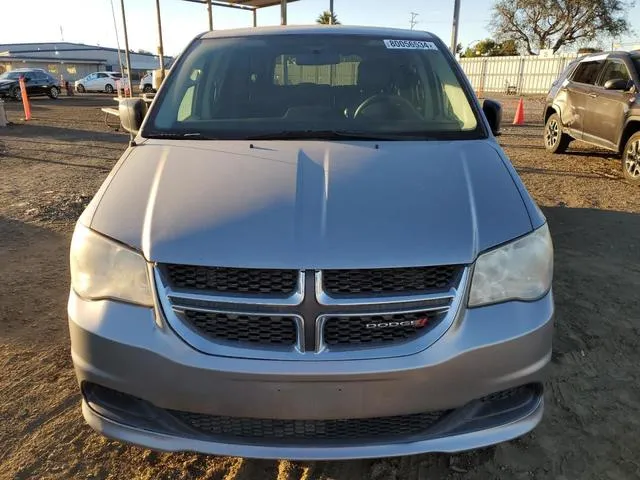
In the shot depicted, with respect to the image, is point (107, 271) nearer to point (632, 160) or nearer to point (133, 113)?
point (133, 113)

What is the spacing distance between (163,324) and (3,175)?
8.06 metres

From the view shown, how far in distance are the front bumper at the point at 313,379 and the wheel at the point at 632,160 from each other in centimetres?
679

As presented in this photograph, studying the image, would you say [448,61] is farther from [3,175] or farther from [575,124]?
[3,175]

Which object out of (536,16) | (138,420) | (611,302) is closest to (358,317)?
(138,420)

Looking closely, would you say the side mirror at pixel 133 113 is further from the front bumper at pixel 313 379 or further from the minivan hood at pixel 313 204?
the front bumper at pixel 313 379

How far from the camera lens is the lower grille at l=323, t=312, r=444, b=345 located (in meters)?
1.85

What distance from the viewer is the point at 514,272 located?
199 cm

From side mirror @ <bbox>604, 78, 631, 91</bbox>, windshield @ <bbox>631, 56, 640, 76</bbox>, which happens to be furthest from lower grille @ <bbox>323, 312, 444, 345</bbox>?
windshield @ <bbox>631, 56, 640, 76</bbox>

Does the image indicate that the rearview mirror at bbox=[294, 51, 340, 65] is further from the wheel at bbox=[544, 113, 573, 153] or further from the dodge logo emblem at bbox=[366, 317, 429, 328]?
the wheel at bbox=[544, 113, 573, 153]

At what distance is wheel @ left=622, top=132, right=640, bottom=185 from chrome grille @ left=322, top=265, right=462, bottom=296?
23.1ft

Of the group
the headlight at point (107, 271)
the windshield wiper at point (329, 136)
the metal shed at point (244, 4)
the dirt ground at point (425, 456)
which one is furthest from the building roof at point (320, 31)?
the metal shed at point (244, 4)

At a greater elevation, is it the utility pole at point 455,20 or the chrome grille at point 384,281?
the utility pole at point 455,20

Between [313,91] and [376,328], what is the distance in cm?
174

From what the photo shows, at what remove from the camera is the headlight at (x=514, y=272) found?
193 cm
